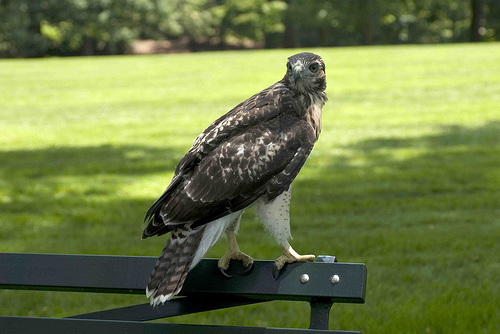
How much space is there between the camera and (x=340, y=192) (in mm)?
7586

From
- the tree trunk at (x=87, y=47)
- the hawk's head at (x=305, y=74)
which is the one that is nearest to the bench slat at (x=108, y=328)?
the hawk's head at (x=305, y=74)

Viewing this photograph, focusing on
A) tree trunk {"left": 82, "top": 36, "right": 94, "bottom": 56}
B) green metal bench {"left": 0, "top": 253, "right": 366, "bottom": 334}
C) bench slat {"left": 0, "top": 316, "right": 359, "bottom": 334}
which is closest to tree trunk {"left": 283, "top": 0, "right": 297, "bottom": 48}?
tree trunk {"left": 82, "top": 36, "right": 94, "bottom": 56}

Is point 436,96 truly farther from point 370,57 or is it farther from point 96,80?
point 96,80

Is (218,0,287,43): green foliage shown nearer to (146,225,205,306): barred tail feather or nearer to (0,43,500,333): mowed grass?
(0,43,500,333): mowed grass

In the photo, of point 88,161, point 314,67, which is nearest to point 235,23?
point 88,161

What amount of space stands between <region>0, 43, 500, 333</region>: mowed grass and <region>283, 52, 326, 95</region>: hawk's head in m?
1.96

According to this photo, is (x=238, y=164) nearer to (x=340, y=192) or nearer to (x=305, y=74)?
(x=305, y=74)

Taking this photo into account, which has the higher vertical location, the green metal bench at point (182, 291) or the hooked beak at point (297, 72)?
the hooked beak at point (297, 72)

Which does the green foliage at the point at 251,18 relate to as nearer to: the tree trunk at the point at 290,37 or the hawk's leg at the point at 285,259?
the tree trunk at the point at 290,37

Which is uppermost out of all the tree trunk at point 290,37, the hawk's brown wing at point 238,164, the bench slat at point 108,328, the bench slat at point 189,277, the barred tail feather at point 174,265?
the hawk's brown wing at point 238,164

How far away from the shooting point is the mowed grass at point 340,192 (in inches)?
182

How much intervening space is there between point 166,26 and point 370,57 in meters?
30.9

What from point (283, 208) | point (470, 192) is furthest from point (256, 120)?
point (470, 192)

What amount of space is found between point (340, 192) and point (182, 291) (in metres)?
5.33
